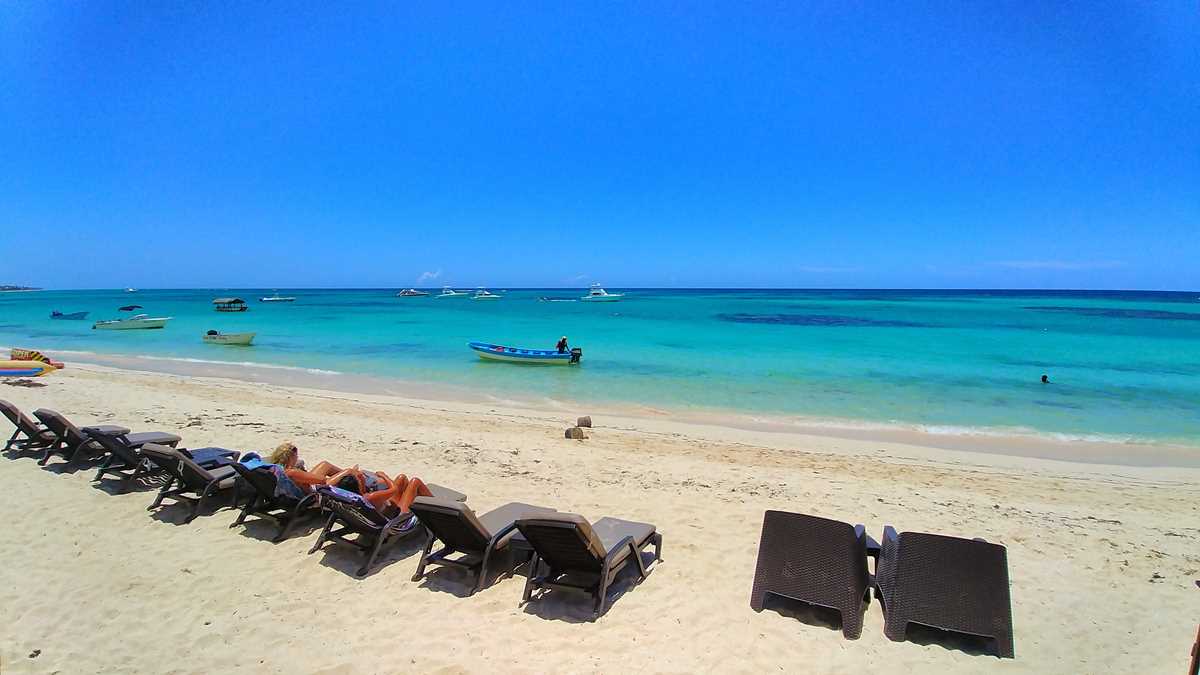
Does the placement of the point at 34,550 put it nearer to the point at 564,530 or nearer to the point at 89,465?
the point at 89,465

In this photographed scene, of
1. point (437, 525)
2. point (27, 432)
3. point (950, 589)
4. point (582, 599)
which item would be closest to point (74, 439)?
point (27, 432)

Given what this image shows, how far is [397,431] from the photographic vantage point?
1059 cm

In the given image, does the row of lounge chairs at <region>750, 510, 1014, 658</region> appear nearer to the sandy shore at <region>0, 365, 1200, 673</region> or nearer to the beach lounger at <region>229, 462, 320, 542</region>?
the sandy shore at <region>0, 365, 1200, 673</region>

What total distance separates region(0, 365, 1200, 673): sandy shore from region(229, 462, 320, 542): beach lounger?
0.19 m

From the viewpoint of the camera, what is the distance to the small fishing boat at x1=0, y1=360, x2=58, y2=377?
639 inches

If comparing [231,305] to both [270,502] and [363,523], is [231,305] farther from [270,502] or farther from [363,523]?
[363,523]

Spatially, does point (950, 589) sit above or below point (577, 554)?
below

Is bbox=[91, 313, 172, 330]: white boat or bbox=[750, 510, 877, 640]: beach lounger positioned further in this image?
bbox=[91, 313, 172, 330]: white boat

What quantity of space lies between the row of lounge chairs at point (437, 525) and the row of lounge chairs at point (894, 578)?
3.91 ft

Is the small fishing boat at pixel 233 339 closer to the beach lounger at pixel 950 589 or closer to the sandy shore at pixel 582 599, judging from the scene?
the sandy shore at pixel 582 599

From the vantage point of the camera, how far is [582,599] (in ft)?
15.3

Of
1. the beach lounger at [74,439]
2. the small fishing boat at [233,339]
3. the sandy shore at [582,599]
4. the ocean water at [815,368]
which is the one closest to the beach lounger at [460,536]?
the sandy shore at [582,599]

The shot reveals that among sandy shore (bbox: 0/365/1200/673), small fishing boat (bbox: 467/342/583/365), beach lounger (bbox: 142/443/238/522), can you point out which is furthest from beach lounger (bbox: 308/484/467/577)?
small fishing boat (bbox: 467/342/583/365)

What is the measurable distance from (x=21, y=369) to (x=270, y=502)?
53.8 feet
